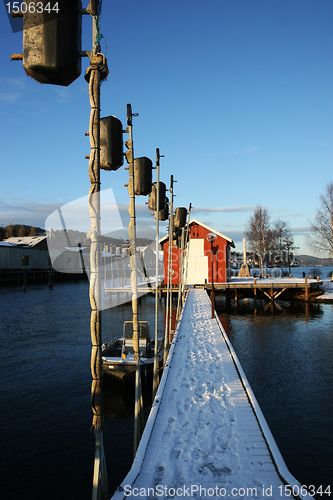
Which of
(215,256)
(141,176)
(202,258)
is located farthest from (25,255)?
(141,176)

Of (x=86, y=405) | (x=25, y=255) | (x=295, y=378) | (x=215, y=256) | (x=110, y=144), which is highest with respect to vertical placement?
(x=25, y=255)

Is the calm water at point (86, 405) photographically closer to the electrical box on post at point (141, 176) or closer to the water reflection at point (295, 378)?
the water reflection at point (295, 378)

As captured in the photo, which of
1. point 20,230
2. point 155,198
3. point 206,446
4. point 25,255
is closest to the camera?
point 206,446

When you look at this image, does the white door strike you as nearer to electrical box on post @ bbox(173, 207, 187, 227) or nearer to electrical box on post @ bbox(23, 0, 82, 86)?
electrical box on post @ bbox(173, 207, 187, 227)

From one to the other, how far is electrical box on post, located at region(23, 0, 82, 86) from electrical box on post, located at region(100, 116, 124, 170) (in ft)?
3.71

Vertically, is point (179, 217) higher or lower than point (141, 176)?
higher

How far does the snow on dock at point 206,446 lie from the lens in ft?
12.5

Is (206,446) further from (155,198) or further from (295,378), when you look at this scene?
(295,378)

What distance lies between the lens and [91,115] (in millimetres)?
3381

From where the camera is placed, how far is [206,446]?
4.71 meters

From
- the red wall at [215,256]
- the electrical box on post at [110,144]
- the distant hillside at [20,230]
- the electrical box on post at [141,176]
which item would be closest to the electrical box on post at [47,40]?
the electrical box on post at [110,144]

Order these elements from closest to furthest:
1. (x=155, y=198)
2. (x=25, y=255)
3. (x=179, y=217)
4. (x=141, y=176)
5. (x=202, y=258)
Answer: (x=141, y=176) → (x=155, y=198) → (x=179, y=217) → (x=202, y=258) → (x=25, y=255)

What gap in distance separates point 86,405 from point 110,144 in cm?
985

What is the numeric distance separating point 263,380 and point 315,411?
2615 millimetres
